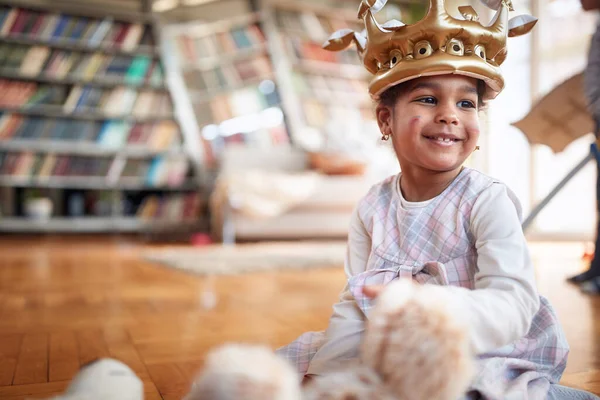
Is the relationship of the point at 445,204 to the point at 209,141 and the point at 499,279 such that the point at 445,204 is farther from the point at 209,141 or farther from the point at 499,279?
the point at 209,141

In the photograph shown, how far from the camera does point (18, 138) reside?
13.5 ft

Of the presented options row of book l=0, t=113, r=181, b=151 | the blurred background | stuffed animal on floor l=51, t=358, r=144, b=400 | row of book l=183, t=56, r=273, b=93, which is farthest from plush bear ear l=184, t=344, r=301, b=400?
row of book l=183, t=56, r=273, b=93

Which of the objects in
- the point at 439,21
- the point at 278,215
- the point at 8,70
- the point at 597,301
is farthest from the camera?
the point at 8,70

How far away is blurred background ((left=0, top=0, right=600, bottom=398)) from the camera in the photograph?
333 centimetres

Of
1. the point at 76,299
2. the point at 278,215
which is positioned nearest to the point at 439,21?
the point at 76,299

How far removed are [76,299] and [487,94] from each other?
1302mm

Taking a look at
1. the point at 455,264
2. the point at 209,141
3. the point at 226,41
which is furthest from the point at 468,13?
the point at 226,41

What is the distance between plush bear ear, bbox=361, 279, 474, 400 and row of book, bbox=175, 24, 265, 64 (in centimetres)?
440

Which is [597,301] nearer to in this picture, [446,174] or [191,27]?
[446,174]

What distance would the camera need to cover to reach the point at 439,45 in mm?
676

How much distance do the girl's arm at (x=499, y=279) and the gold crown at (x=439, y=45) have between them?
150mm

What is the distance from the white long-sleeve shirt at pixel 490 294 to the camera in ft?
1.78

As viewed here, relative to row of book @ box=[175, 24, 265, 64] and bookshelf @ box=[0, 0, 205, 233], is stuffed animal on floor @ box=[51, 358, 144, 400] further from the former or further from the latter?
row of book @ box=[175, 24, 265, 64]

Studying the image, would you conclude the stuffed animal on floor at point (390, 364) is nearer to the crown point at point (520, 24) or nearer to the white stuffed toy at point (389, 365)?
the white stuffed toy at point (389, 365)
